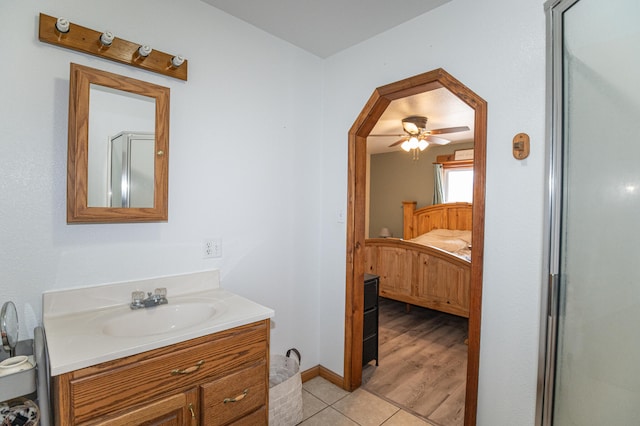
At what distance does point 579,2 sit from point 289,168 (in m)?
1.69

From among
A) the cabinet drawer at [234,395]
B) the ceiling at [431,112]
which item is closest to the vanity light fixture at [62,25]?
the cabinet drawer at [234,395]

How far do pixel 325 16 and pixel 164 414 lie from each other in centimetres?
214

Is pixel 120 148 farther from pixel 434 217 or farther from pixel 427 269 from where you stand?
pixel 434 217

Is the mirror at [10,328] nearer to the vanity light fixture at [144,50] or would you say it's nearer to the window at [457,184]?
the vanity light fixture at [144,50]

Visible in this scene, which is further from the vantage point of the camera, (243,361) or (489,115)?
(489,115)

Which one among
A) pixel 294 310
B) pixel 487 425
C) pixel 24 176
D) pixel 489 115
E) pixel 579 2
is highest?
pixel 579 2

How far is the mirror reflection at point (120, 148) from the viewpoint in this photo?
1.51 meters

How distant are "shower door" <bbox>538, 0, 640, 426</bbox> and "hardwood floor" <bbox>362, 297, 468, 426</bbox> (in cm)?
89

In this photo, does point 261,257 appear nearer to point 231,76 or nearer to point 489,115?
point 231,76

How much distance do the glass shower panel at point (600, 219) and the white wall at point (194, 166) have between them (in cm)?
Answer: 157

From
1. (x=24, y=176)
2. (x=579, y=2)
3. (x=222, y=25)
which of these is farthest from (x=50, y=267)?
(x=579, y=2)

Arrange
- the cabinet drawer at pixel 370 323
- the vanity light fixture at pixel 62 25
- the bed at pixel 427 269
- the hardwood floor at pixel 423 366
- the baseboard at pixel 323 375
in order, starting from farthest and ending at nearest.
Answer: the bed at pixel 427 269 → the cabinet drawer at pixel 370 323 → the baseboard at pixel 323 375 → the hardwood floor at pixel 423 366 → the vanity light fixture at pixel 62 25

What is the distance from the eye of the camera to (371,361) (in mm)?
2850

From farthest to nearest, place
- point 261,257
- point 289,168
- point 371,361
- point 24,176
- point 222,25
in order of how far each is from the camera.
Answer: point 371,361 < point 289,168 < point 261,257 < point 222,25 < point 24,176
